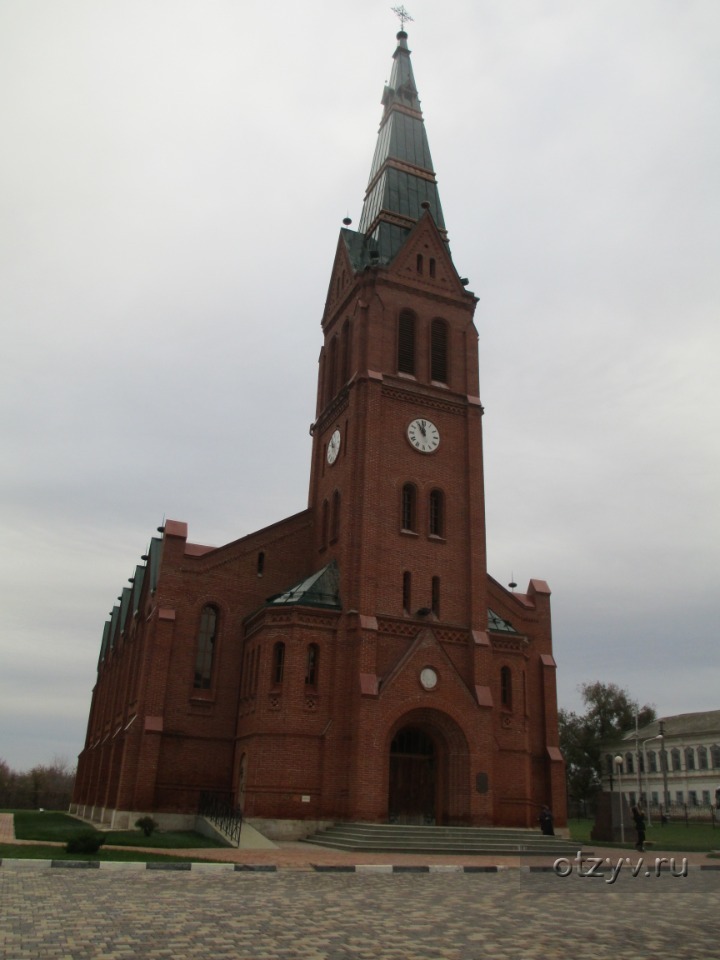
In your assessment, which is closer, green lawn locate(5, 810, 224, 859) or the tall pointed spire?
green lawn locate(5, 810, 224, 859)

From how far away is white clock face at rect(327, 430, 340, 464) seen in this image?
36156 mm

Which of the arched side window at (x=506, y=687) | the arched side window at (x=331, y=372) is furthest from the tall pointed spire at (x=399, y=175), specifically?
the arched side window at (x=506, y=687)

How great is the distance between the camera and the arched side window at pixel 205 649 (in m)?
32.9

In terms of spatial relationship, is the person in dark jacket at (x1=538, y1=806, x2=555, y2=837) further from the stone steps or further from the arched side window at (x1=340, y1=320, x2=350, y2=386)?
the arched side window at (x1=340, y1=320, x2=350, y2=386)

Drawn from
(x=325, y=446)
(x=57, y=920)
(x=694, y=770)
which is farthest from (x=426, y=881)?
(x=694, y=770)

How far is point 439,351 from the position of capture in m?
37.6

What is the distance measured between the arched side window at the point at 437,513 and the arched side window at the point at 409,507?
798mm

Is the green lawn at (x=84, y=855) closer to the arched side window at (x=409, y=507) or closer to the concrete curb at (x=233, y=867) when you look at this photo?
the concrete curb at (x=233, y=867)

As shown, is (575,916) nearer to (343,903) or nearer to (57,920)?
(343,903)

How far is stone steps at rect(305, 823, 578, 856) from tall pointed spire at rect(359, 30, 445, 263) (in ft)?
81.9

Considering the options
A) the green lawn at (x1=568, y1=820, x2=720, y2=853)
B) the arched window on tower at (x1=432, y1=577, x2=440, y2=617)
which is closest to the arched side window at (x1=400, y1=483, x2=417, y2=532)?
the arched window on tower at (x1=432, y1=577, x2=440, y2=617)

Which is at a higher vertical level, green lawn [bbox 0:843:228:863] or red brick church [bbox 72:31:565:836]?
red brick church [bbox 72:31:565:836]

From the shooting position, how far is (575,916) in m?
12.0

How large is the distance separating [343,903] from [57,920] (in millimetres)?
4703
